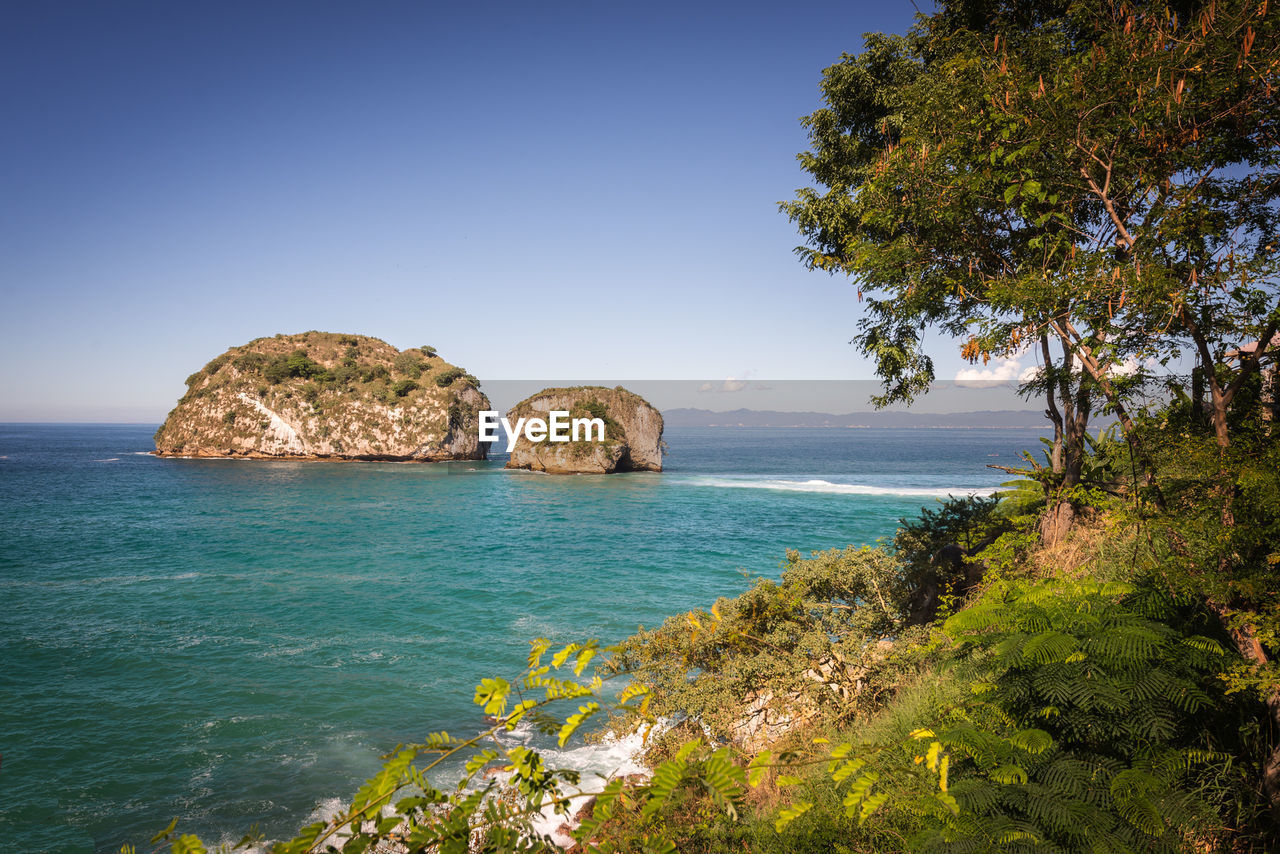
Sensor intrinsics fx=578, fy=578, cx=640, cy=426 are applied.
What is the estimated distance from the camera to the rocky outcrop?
258ft

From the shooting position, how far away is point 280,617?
62.3 ft

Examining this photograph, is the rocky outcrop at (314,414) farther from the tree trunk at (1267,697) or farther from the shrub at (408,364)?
the tree trunk at (1267,697)

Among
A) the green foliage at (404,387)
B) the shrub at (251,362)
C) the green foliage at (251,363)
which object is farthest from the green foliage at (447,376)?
the shrub at (251,362)

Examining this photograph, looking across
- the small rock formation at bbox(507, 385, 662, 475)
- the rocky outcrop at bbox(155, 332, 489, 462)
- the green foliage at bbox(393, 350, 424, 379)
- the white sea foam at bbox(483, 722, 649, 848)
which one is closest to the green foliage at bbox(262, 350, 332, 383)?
the rocky outcrop at bbox(155, 332, 489, 462)

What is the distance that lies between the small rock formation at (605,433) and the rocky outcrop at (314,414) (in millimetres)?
15710

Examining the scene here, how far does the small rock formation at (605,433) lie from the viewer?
68062mm

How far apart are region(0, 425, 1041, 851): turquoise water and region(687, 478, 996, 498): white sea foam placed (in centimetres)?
674

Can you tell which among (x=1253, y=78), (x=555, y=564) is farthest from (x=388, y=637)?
(x=1253, y=78)

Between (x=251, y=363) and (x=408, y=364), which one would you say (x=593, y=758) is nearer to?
(x=408, y=364)

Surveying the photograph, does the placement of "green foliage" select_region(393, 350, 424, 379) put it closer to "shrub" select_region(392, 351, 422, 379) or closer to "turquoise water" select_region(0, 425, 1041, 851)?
"shrub" select_region(392, 351, 422, 379)

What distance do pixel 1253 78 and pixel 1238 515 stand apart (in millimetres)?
3633

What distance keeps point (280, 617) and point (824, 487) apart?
169 ft

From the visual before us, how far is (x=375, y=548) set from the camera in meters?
29.4

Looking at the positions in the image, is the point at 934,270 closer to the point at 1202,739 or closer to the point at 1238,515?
the point at 1238,515
